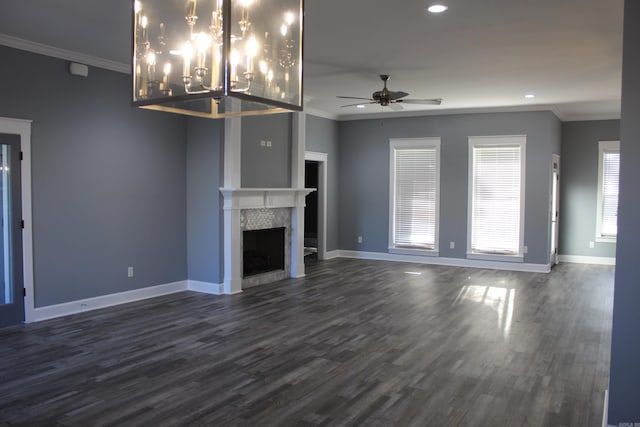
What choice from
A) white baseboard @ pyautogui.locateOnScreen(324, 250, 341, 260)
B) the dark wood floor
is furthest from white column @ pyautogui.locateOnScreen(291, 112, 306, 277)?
white baseboard @ pyautogui.locateOnScreen(324, 250, 341, 260)

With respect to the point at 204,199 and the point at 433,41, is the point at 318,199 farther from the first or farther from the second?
the point at 433,41

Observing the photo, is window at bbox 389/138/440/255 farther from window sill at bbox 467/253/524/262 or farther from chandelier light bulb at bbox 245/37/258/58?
chandelier light bulb at bbox 245/37/258/58

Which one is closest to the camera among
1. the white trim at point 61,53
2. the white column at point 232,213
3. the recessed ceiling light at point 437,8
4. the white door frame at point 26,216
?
the recessed ceiling light at point 437,8

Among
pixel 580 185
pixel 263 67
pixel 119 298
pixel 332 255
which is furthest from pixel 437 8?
pixel 580 185

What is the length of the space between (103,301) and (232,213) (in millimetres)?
1916

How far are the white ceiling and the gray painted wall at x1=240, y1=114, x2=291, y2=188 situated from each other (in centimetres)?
77

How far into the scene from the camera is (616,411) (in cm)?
287

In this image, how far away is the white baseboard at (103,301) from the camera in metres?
5.47

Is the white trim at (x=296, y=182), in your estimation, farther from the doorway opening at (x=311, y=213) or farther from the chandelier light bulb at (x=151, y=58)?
the chandelier light bulb at (x=151, y=58)

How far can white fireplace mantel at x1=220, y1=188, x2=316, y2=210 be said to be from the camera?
6824 millimetres

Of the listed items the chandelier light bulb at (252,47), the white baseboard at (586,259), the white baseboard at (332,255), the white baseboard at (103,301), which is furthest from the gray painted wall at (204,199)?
the white baseboard at (586,259)

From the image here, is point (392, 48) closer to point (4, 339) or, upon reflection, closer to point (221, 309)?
point (221, 309)

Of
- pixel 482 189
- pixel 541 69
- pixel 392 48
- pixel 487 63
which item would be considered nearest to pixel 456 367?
pixel 392 48

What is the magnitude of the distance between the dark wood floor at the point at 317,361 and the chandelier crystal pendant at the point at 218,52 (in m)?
1.96
